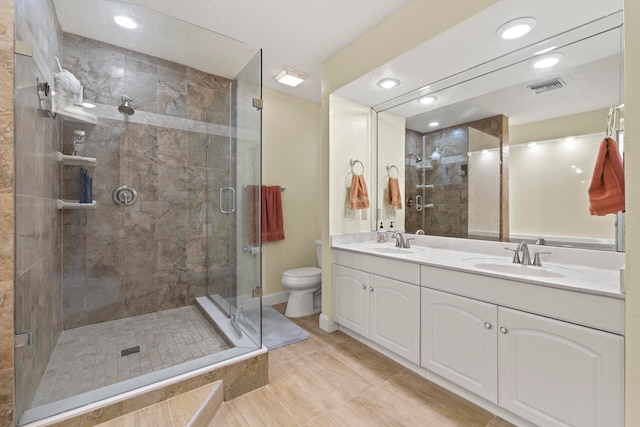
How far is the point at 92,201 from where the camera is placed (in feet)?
7.18

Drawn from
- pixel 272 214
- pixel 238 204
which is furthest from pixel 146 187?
→ pixel 272 214

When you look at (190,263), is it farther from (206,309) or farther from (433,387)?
(433,387)

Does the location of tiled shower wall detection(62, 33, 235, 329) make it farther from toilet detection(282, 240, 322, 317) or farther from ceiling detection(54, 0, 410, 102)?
toilet detection(282, 240, 322, 317)

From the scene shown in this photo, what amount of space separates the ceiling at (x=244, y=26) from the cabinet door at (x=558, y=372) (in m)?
2.05

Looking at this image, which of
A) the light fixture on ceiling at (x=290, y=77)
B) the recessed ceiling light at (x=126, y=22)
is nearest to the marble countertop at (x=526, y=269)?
the light fixture on ceiling at (x=290, y=77)

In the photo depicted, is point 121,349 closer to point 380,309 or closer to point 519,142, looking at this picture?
point 380,309

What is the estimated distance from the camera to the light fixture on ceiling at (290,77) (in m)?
2.71

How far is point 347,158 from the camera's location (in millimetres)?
2584

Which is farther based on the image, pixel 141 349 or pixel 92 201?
pixel 92 201

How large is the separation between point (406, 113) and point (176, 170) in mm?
2229

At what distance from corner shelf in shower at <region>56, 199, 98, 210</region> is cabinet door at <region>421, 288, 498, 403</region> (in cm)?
257

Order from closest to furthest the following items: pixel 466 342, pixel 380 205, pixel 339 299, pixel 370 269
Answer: pixel 466 342
pixel 370 269
pixel 339 299
pixel 380 205

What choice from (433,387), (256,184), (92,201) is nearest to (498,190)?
(433,387)

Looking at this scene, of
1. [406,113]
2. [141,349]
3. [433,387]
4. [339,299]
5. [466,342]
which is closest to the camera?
[466,342]
